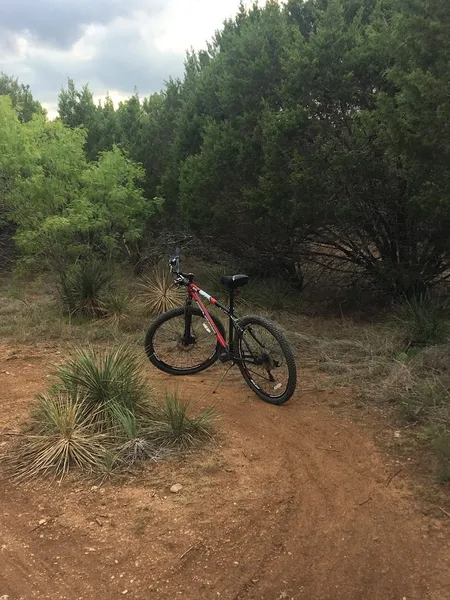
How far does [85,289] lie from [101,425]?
4221 millimetres

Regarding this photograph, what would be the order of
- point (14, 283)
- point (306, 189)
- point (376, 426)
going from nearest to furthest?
1. point (376, 426)
2. point (306, 189)
3. point (14, 283)

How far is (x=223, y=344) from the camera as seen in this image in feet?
15.3

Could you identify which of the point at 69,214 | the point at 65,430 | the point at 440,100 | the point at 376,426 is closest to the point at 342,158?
the point at 440,100

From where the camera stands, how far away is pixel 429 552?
8.07ft

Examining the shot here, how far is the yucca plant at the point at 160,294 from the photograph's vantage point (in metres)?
7.57

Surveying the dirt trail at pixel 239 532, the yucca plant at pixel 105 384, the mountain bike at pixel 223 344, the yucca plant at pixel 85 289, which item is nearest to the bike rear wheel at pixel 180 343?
the mountain bike at pixel 223 344

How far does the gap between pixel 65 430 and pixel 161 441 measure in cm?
65

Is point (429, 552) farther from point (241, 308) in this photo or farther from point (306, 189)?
point (241, 308)

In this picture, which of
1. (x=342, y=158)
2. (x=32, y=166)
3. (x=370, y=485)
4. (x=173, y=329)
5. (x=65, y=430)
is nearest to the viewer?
(x=370, y=485)

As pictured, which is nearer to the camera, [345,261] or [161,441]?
[161,441]

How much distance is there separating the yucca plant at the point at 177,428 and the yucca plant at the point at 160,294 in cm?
393

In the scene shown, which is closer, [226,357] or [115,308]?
[226,357]

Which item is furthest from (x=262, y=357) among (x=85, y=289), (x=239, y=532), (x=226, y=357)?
(x=85, y=289)

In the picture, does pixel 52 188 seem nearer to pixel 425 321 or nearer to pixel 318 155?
pixel 318 155
